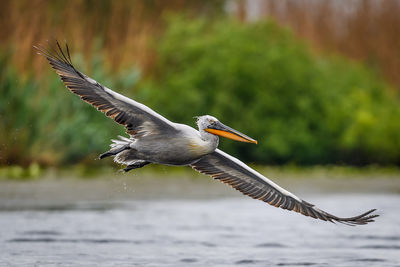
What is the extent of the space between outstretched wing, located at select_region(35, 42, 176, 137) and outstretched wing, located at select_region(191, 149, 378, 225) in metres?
0.93

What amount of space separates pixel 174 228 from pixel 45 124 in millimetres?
6058

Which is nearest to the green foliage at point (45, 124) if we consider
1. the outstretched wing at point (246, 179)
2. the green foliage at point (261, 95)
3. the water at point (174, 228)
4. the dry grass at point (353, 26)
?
the green foliage at point (261, 95)

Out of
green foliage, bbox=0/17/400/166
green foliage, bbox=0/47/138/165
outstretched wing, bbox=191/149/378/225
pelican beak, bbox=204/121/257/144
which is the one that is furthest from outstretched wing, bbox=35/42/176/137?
green foliage, bbox=0/17/400/166

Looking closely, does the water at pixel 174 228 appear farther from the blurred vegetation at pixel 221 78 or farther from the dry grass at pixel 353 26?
the dry grass at pixel 353 26

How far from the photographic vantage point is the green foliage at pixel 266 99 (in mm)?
23516

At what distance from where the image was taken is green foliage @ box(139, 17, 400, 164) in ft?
77.2

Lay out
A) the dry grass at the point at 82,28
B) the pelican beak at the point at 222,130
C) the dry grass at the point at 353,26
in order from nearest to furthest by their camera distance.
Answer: the pelican beak at the point at 222,130 → the dry grass at the point at 82,28 → the dry grass at the point at 353,26

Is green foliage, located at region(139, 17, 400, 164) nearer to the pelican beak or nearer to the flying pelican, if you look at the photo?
the flying pelican

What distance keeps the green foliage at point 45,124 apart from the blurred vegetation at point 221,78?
Answer: 3.5 inches

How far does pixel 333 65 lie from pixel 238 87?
879 cm

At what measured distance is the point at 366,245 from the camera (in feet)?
41.0

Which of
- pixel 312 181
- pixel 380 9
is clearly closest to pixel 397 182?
pixel 312 181

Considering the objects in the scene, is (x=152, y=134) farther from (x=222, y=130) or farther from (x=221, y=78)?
(x=221, y=78)

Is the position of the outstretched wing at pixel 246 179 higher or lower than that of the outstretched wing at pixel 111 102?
lower
